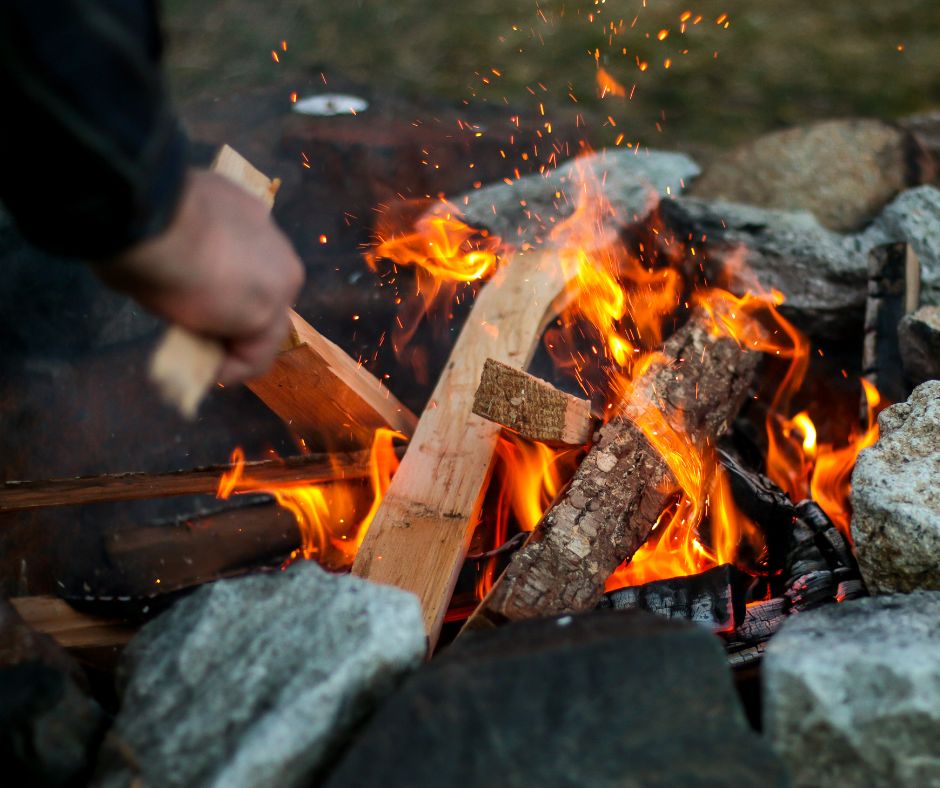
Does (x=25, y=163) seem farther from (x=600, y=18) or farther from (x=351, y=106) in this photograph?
(x=600, y=18)

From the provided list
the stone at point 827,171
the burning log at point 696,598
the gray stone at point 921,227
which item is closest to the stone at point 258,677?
the burning log at point 696,598

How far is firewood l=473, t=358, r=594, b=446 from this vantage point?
229 centimetres

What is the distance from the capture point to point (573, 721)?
1410 mm

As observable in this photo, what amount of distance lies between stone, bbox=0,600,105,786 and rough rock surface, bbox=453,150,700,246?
8.11ft

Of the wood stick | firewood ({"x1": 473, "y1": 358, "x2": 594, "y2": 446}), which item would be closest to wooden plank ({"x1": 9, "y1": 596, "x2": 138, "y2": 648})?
the wood stick

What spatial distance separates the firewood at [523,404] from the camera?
2289mm

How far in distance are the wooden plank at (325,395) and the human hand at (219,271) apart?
3.24 feet

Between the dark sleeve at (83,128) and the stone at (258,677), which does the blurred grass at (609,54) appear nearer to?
the stone at (258,677)

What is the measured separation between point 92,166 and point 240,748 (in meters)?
0.96

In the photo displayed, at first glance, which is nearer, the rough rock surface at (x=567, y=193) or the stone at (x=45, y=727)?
the stone at (x=45, y=727)

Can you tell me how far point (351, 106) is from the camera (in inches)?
176

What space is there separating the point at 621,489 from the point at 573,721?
1.00 meters

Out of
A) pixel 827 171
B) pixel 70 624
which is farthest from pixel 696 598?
pixel 827 171

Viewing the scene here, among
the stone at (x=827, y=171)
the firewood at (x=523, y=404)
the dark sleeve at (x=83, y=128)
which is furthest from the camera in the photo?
the stone at (x=827, y=171)
